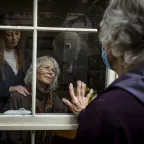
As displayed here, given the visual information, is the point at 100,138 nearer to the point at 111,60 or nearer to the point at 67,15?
the point at 111,60

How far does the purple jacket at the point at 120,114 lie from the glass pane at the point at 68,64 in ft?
3.31

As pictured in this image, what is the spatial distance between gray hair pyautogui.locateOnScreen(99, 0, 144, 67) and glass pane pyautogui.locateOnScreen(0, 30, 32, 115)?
90 cm

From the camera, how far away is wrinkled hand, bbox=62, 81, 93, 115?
1.76m

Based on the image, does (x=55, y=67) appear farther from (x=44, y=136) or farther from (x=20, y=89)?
(x=44, y=136)

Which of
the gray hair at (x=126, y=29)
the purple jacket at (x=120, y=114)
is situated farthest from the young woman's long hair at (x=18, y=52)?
the purple jacket at (x=120, y=114)

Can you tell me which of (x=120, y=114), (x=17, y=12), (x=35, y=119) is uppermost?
(x=17, y=12)

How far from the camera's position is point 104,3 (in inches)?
69.2

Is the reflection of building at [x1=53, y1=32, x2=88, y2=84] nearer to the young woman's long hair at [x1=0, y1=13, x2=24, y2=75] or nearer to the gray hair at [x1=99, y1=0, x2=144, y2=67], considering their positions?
the young woman's long hair at [x1=0, y1=13, x2=24, y2=75]

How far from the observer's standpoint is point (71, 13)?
175 cm

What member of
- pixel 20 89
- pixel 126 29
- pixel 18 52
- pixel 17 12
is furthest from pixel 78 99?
pixel 126 29

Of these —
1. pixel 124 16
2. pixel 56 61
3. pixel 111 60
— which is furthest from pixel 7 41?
pixel 124 16

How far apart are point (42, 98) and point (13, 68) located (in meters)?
0.25

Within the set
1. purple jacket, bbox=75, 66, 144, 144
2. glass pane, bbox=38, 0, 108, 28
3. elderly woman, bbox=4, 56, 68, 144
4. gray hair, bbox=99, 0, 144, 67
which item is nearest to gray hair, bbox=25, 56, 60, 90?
elderly woman, bbox=4, 56, 68, 144

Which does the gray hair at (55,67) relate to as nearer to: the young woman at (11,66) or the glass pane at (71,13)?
the young woman at (11,66)
